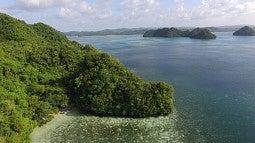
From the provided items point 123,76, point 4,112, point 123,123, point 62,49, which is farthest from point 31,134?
point 62,49

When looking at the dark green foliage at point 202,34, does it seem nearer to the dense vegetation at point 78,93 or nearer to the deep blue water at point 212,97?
the deep blue water at point 212,97

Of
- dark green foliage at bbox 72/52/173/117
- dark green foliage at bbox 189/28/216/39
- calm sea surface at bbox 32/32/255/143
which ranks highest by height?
dark green foliage at bbox 189/28/216/39

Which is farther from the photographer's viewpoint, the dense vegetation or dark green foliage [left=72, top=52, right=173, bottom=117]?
dark green foliage [left=72, top=52, right=173, bottom=117]

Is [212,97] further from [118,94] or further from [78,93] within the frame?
[78,93]

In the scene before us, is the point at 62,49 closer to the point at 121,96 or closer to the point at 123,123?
the point at 121,96

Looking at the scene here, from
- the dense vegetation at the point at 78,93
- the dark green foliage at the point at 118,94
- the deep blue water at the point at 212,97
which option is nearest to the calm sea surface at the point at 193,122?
the deep blue water at the point at 212,97

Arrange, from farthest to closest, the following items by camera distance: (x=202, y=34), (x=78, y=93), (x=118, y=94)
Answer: (x=202, y=34) < (x=78, y=93) < (x=118, y=94)

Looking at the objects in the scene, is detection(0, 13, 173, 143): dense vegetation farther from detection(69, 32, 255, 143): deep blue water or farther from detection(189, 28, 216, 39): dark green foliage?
detection(189, 28, 216, 39): dark green foliage

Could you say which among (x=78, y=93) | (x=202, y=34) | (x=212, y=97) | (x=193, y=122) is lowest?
(x=193, y=122)

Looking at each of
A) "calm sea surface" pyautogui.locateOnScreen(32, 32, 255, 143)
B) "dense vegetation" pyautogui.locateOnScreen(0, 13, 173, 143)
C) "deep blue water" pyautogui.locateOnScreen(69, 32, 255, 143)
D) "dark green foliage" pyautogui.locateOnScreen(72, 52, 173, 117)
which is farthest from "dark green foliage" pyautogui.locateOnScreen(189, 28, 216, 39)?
"dark green foliage" pyautogui.locateOnScreen(72, 52, 173, 117)

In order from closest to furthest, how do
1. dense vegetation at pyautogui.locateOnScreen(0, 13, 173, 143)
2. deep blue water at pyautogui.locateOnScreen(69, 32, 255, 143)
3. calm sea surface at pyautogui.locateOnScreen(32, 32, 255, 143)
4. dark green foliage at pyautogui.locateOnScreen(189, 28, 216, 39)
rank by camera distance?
calm sea surface at pyautogui.locateOnScreen(32, 32, 255, 143) → deep blue water at pyautogui.locateOnScreen(69, 32, 255, 143) → dense vegetation at pyautogui.locateOnScreen(0, 13, 173, 143) → dark green foliage at pyautogui.locateOnScreen(189, 28, 216, 39)

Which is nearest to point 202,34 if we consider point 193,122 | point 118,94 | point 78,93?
point 78,93
